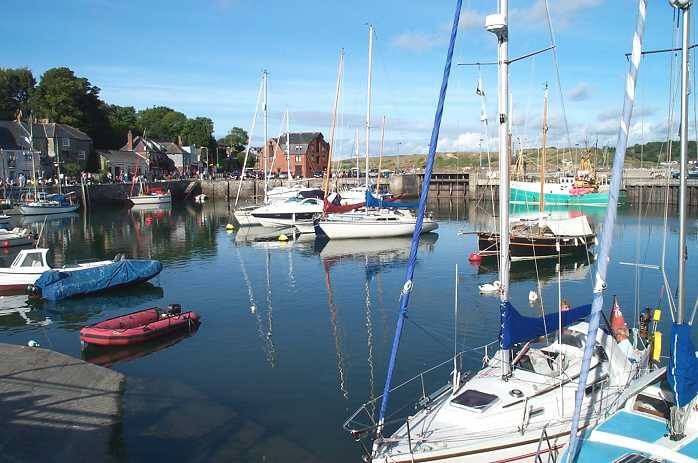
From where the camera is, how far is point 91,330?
2375 cm

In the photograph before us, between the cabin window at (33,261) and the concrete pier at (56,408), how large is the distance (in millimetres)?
15446

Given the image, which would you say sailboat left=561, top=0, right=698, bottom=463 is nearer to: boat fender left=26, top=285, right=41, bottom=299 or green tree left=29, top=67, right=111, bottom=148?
boat fender left=26, top=285, right=41, bottom=299

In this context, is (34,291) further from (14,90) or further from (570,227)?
(14,90)

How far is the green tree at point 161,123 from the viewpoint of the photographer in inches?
6088

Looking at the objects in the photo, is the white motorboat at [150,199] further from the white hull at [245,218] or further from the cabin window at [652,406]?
the cabin window at [652,406]

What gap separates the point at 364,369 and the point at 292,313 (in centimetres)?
898

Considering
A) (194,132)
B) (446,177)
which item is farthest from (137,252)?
(194,132)

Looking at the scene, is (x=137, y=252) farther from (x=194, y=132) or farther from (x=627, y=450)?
(x=194, y=132)

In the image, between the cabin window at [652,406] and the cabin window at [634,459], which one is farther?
the cabin window at [652,406]

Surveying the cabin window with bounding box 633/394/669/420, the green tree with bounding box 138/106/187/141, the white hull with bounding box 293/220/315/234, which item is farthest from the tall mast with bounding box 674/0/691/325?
the green tree with bounding box 138/106/187/141

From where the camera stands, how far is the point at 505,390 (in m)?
13.3

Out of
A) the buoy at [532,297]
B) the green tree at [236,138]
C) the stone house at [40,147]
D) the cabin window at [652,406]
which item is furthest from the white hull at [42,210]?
the green tree at [236,138]

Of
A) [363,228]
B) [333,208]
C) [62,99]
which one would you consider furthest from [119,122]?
[363,228]

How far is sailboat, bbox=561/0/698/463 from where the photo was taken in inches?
399
